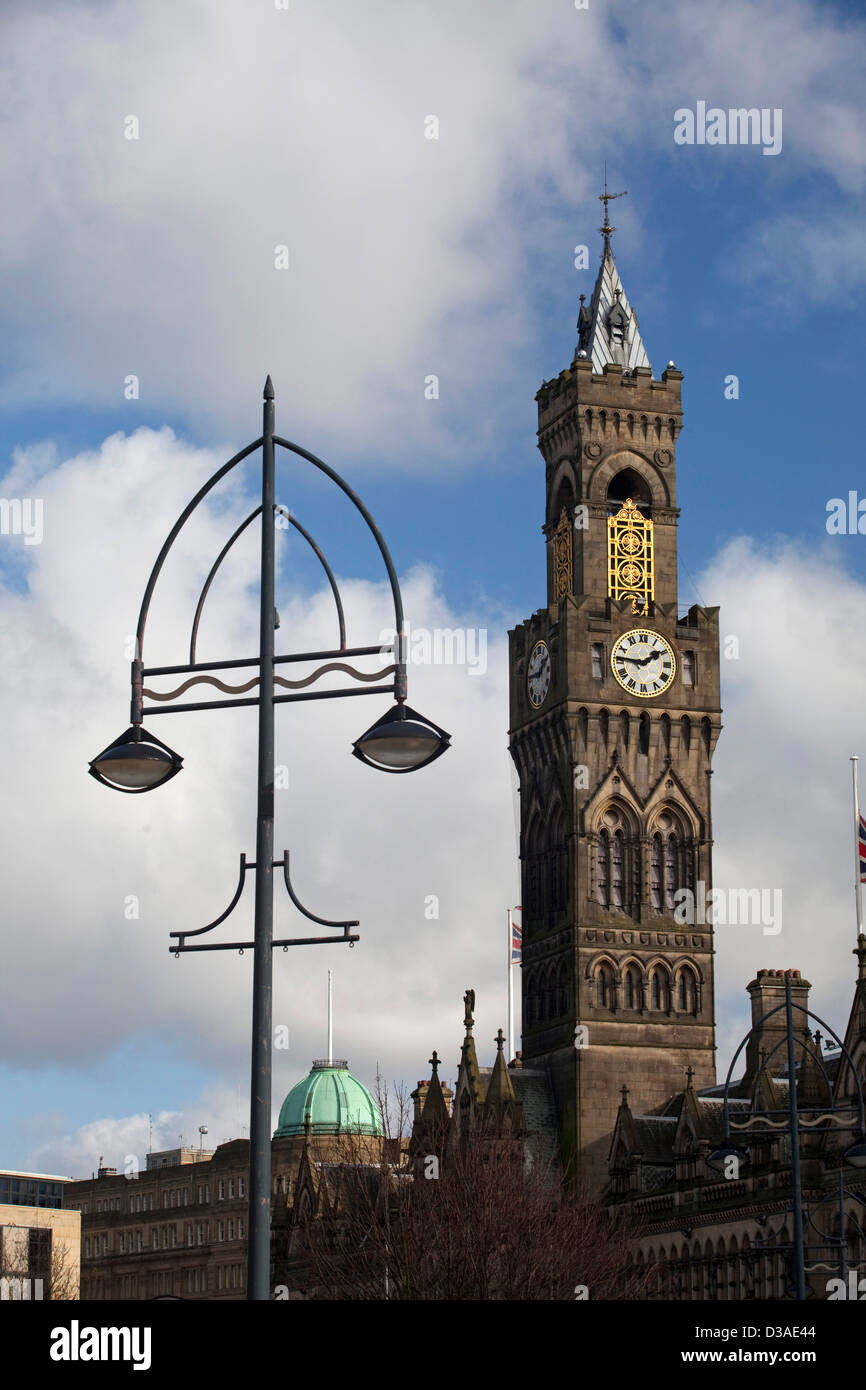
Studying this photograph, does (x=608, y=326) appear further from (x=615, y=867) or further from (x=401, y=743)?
(x=401, y=743)

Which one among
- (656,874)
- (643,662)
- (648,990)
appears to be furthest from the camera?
(643,662)

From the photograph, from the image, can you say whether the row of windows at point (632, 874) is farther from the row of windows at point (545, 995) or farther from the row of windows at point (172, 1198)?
the row of windows at point (172, 1198)

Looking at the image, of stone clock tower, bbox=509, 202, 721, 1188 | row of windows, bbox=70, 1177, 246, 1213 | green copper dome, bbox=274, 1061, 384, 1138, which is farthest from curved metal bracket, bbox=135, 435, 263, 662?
row of windows, bbox=70, 1177, 246, 1213

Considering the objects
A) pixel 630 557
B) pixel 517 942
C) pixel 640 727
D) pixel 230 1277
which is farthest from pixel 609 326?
pixel 230 1277

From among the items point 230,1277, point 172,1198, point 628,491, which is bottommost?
point 230,1277

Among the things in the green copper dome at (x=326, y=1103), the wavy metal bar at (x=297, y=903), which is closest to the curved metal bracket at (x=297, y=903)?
the wavy metal bar at (x=297, y=903)

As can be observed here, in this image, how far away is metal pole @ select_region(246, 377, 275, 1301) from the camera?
74.6 feet

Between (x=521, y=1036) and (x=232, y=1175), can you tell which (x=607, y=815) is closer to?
(x=521, y=1036)

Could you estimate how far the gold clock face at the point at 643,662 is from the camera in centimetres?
10006

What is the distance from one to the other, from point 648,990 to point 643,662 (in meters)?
14.2

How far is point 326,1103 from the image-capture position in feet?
488

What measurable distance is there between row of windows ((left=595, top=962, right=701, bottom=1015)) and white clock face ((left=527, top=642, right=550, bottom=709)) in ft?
41.0

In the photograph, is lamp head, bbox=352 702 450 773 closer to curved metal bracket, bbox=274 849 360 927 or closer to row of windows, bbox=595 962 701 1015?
curved metal bracket, bbox=274 849 360 927
